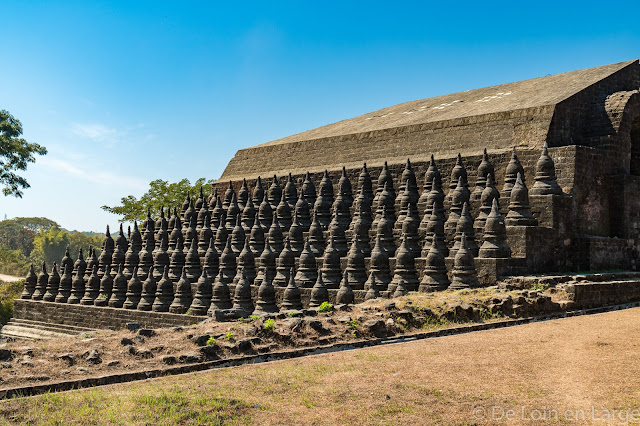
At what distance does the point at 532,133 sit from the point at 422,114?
637 cm

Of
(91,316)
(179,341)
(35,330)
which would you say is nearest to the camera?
(179,341)

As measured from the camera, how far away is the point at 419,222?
1748 centimetres

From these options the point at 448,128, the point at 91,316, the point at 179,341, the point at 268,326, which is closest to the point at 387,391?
the point at 268,326

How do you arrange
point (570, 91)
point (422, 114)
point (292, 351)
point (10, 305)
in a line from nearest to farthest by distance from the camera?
point (292, 351) → point (570, 91) → point (422, 114) → point (10, 305)

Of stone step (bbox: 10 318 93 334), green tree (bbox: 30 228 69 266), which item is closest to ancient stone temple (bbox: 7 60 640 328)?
stone step (bbox: 10 318 93 334)

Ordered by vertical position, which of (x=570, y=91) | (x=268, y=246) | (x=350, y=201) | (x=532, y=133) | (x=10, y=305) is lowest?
(x=10, y=305)

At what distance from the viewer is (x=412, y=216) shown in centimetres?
1700

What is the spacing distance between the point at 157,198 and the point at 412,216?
1097 inches

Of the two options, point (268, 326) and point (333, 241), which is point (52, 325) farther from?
point (268, 326)

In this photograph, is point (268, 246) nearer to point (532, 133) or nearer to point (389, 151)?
point (389, 151)

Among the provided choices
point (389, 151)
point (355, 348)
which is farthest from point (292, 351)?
point (389, 151)

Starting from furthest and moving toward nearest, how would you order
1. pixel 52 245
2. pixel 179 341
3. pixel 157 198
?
pixel 52 245 → pixel 157 198 → pixel 179 341

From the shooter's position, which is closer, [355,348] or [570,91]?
[355,348]

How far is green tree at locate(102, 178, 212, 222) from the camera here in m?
41.3
